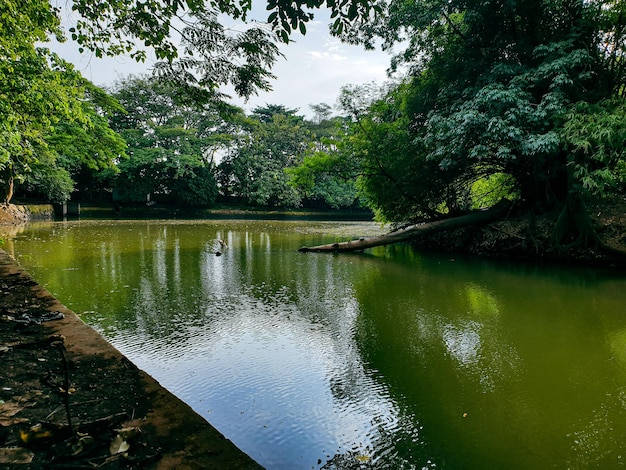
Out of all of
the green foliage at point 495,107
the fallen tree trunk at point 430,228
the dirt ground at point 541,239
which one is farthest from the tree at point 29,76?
the dirt ground at point 541,239

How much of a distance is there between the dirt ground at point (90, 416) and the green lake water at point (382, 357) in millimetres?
474

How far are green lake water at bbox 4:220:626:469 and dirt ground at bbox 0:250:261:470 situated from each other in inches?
18.6

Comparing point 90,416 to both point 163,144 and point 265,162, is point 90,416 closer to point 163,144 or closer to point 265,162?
point 163,144

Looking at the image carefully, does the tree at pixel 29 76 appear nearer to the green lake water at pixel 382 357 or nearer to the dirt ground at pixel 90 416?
the green lake water at pixel 382 357

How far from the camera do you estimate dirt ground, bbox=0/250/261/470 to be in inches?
52.0

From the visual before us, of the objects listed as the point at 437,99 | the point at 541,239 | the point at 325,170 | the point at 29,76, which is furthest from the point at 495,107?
the point at 29,76

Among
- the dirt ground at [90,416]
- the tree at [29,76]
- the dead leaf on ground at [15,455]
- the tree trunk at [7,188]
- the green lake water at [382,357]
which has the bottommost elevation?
the green lake water at [382,357]

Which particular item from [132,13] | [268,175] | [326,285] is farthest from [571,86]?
[268,175]

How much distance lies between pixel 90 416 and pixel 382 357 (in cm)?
206

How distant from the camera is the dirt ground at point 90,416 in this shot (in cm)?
132

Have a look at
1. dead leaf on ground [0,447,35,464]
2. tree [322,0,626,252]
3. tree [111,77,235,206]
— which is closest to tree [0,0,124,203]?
dead leaf on ground [0,447,35,464]

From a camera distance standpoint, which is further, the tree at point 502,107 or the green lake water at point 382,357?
the tree at point 502,107

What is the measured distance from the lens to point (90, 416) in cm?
160

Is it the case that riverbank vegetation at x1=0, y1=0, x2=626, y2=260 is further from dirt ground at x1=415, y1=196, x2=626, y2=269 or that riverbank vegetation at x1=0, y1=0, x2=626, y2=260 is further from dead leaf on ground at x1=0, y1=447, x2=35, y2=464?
dead leaf on ground at x1=0, y1=447, x2=35, y2=464
